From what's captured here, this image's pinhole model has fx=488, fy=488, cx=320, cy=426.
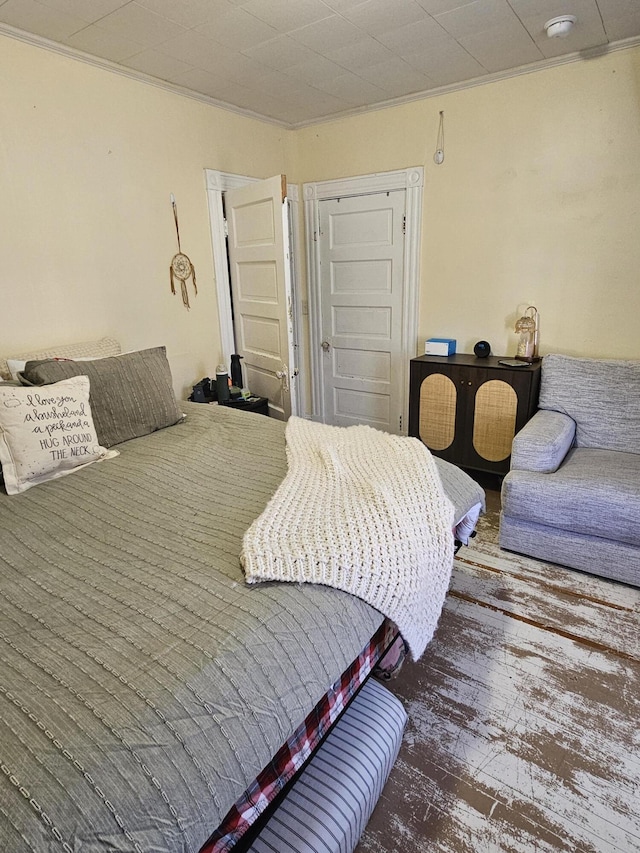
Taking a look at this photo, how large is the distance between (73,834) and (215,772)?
21 centimetres

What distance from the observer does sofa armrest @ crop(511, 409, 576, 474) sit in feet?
7.84

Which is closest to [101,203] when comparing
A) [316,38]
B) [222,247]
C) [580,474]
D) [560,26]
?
[222,247]

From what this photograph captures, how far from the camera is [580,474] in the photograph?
2289 millimetres

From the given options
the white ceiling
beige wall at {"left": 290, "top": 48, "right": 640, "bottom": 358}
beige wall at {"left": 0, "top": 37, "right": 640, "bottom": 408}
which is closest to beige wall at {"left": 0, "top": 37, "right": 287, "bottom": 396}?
beige wall at {"left": 0, "top": 37, "right": 640, "bottom": 408}

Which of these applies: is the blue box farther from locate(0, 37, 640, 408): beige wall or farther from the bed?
the bed

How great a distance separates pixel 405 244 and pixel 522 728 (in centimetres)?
302

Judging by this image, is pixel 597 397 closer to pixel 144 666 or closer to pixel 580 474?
pixel 580 474

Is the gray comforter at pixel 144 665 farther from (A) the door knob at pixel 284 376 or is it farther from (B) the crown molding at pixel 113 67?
(B) the crown molding at pixel 113 67

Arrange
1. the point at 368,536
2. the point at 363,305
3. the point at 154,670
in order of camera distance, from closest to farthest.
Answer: the point at 154,670
the point at 368,536
the point at 363,305

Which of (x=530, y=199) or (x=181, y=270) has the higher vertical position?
(x=530, y=199)

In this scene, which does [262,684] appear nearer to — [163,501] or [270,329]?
[163,501]

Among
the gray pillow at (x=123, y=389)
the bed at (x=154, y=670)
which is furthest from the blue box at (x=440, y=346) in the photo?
the bed at (x=154, y=670)

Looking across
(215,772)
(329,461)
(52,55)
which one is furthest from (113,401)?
(52,55)

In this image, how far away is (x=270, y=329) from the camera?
10.8ft
